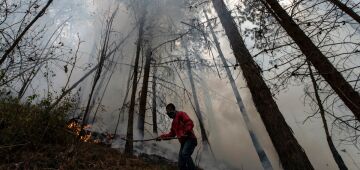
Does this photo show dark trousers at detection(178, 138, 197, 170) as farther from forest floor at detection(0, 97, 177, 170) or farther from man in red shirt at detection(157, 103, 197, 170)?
forest floor at detection(0, 97, 177, 170)

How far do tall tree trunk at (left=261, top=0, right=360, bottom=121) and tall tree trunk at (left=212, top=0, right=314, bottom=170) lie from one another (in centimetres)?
90

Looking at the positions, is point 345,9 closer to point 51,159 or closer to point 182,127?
point 182,127

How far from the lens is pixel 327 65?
4047 millimetres

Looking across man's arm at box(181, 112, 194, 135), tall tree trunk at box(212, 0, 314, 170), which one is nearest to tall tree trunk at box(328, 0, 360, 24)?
tall tree trunk at box(212, 0, 314, 170)

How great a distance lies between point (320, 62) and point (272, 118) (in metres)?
1.84

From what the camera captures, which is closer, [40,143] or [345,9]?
[345,9]

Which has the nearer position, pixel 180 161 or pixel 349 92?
pixel 349 92

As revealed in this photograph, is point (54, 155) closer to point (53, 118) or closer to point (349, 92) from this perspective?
point (53, 118)

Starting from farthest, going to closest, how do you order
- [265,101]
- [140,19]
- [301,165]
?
[140,19] → [265,101] → [301,165]

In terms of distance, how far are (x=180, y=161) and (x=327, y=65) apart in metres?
3.49

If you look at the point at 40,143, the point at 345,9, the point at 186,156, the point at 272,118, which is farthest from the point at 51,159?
the point at 345,9

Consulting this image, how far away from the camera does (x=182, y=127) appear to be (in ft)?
21.7

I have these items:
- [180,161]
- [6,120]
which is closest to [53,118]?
[6,120]

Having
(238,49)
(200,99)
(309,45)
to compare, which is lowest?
(309,45)
